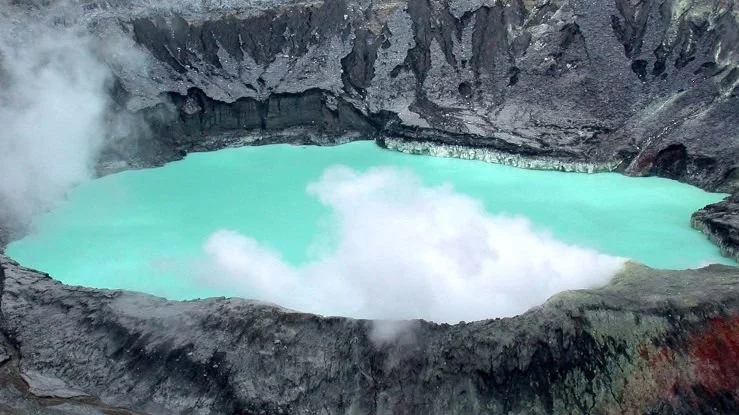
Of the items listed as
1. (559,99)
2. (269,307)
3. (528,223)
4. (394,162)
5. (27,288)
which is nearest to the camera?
(269,307)

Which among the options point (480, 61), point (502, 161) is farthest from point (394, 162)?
point (480, 61)

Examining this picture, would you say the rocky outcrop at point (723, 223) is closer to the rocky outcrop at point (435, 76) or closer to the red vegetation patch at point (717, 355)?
the rocky outcrop at point (435, 76)

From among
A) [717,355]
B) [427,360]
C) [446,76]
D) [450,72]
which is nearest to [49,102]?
[446,76]

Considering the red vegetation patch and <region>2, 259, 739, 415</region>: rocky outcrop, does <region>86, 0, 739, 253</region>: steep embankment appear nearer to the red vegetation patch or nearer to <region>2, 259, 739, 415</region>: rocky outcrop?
<region>2, 259, 739, 415</region>: rocky outcrop

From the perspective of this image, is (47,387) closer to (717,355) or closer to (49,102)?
(717,355)

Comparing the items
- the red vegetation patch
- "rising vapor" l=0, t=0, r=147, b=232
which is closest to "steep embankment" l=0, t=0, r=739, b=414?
the red vegetation patch

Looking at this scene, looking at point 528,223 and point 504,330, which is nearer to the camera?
point 504,330

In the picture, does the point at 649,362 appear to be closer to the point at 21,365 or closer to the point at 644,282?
the point at 644,282
